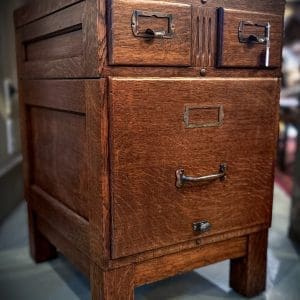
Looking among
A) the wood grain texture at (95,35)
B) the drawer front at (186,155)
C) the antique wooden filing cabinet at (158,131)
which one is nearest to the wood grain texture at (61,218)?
the antique wooden filing cabinet at (158,131)

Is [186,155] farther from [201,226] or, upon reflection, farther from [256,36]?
[256,36]

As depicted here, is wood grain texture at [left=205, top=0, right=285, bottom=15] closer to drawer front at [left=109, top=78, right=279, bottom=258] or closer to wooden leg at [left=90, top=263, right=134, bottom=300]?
drawer front at [left=109, top=78, right=279, bottom=258]

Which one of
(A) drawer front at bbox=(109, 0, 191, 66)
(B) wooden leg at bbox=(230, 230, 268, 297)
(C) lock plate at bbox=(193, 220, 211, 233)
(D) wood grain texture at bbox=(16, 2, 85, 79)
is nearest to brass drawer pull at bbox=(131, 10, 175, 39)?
(A) drawer front at bbox=(109, 0, 191, 66)

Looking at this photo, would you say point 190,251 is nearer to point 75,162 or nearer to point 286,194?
point 75,162

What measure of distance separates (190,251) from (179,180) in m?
0.19

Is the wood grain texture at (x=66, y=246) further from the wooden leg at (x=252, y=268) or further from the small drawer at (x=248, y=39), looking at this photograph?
the small drawer at (x=248, y=39)

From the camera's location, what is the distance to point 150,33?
2.71ft

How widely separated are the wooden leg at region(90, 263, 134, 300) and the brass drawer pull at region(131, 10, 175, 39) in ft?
1.58

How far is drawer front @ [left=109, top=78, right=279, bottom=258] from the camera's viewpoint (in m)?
0.84

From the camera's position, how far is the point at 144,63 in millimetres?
839

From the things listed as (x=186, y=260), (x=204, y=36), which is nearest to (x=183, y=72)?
(x=204, y=36)

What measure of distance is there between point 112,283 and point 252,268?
1.33 feet

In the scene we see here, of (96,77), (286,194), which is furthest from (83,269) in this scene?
(286,194)

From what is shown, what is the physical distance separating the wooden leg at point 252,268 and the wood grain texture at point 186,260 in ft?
0.09
